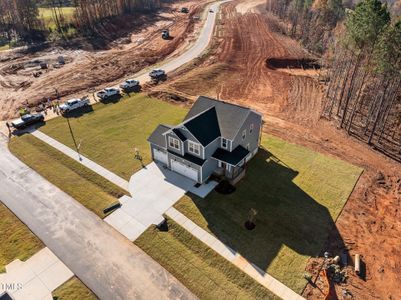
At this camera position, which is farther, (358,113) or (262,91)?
(262,91)

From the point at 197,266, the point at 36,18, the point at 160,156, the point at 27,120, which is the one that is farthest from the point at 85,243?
the point at 36,18

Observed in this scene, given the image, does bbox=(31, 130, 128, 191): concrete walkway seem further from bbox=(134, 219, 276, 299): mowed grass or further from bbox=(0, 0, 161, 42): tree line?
bbox=(0, 0, 161, 42): tree line

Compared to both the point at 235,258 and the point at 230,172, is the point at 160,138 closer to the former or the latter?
the point at 230,172

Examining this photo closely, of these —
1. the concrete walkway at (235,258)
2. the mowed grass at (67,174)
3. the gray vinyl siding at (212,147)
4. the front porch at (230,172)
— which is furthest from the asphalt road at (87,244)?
the front porch at (230,172)

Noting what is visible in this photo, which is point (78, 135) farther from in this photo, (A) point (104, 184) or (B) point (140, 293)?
(B) point (140, 293)

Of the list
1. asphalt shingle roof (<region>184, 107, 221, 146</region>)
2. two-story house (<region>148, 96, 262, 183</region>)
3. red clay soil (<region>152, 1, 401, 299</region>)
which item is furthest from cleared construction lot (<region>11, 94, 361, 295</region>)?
asphalt shingle roof (<region>184, 107, 221, 146</region>)

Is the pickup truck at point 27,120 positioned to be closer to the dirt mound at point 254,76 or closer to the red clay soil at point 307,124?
the red clay soil at point 307,124

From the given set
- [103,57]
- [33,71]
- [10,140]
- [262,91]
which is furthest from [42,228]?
[103,57]
